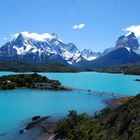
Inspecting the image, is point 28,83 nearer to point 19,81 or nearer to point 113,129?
point 19,81

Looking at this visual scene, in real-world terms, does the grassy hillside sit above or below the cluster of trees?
below

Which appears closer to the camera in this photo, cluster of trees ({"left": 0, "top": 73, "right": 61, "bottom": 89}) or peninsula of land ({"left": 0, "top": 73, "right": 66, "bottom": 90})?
cluster of trees ({"left": 0, "top": 73, "right": 61, "bottom": 89})

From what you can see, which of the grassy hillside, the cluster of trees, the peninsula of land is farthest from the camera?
the peninsula of land

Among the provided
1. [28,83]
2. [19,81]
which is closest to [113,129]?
[19,81]

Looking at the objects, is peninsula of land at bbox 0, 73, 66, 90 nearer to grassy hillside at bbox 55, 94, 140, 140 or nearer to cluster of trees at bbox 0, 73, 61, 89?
cluster of trees at bbox 0, 73, 61, 89

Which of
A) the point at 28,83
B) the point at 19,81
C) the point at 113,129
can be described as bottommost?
the point at 113,129

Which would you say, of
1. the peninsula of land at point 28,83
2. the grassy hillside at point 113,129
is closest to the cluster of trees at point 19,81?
the peninsula of land at point 28,83

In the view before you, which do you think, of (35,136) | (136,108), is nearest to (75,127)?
(35,136)

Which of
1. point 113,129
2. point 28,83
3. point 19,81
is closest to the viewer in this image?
point 113,129

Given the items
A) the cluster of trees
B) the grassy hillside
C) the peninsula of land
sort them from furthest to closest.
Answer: the peninsula of land, the cluster of trees, the grassy hillside

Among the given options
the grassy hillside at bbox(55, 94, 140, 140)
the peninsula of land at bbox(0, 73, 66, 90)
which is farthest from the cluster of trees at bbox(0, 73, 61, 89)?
the grassy hillside at bbox(55, 94, 140, 140)

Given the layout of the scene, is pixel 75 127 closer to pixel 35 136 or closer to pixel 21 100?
pixel 35 136
